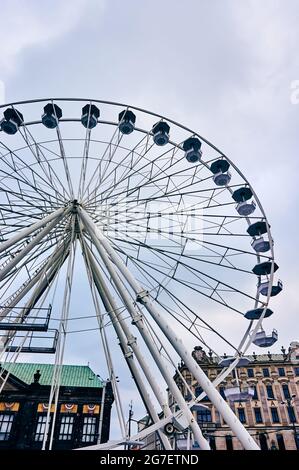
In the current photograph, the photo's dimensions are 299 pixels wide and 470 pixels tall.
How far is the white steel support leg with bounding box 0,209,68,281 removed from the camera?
12.8 meters

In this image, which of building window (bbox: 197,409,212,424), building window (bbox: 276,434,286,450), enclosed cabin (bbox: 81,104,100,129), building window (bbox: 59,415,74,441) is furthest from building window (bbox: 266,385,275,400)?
enclosed cabin (bbox: 81,104,100,129)

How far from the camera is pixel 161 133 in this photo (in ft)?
59.6

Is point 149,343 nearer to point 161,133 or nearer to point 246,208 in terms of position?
point 246,208

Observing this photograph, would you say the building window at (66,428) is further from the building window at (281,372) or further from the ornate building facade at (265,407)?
the building window at (281,372)

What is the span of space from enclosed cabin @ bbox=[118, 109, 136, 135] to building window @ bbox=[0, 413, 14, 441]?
118 feet

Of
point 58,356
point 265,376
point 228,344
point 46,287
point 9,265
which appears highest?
point 265,376

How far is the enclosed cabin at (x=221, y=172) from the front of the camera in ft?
59.6

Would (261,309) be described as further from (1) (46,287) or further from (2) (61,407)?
(2) (61,407)

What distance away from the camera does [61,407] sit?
39812mm

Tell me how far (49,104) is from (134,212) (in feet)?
23.0

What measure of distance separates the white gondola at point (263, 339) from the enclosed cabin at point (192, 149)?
9426 mm

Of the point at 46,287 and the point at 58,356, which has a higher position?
the point at 46,287

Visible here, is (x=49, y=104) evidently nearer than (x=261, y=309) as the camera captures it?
No
